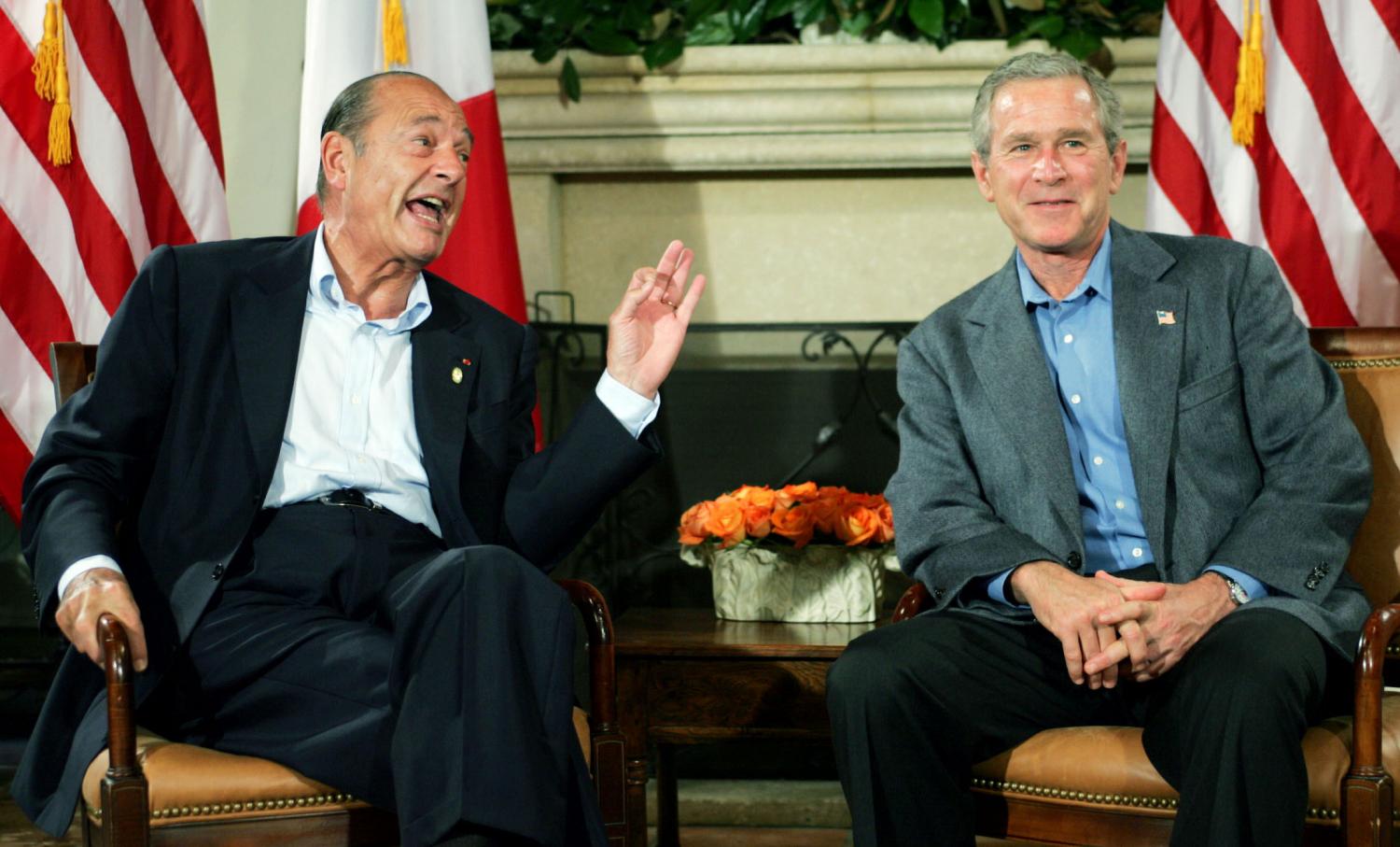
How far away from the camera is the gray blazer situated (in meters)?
2.12

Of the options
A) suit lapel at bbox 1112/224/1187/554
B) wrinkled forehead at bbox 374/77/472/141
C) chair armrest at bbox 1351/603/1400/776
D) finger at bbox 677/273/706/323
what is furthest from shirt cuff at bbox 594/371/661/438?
chair armrest at bbox 1351/603/1400/776

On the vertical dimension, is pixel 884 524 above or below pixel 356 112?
below

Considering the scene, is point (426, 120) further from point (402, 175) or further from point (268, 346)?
point (268, 346)

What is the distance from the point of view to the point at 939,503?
89.4 inches

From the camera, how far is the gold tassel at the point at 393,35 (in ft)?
10.2

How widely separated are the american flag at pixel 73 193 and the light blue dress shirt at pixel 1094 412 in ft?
5.63

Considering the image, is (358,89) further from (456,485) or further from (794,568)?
(794,568)

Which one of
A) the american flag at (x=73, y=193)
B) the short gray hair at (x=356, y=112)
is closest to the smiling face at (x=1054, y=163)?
the short gray hair at (x=356, y=112)

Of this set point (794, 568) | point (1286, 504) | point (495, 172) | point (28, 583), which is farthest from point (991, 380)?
point (28, 583)

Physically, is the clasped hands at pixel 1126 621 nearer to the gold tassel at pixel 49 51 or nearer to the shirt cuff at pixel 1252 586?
the shirt cuff at pixel 1252 586

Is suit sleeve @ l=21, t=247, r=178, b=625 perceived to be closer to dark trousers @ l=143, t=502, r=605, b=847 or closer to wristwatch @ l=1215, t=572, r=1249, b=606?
dark trousers @ l=143, t=502, r=605, b=847

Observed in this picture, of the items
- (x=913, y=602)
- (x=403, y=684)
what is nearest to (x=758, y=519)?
(x=913, y=602)

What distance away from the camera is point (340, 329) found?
7.57 feet

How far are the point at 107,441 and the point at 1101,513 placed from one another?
1.41 meters
